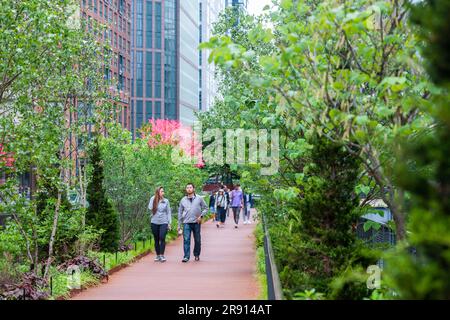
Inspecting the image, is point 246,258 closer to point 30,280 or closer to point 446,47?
point 30,280

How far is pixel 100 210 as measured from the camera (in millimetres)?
22359

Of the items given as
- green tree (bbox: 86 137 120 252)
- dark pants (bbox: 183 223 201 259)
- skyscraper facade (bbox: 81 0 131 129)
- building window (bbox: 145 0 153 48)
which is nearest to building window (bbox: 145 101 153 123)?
building window (bbox: 145 0 153 48)

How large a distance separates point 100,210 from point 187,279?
683 centimetres

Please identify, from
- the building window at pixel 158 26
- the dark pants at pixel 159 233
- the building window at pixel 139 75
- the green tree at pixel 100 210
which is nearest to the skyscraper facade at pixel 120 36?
the building window at pixel 139 75

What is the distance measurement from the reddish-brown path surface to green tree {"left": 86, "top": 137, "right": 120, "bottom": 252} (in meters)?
1.06

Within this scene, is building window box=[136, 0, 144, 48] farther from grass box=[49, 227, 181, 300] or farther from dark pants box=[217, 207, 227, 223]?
grass box=[49, 227, 181, 300]

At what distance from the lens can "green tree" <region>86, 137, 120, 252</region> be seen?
21.7m

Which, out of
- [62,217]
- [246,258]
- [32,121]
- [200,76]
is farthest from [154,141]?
[200,76]

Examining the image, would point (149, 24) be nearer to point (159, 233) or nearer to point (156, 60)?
point (156, 60)

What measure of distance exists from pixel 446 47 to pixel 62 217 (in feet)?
46.3

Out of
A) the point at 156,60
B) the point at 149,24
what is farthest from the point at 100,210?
the point at 149,24

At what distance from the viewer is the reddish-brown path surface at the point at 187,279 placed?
544 inches

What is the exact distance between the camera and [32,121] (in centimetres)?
1384

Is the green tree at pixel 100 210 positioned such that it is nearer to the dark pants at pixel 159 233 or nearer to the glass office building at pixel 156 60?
the dark pants at pixel 159 233
